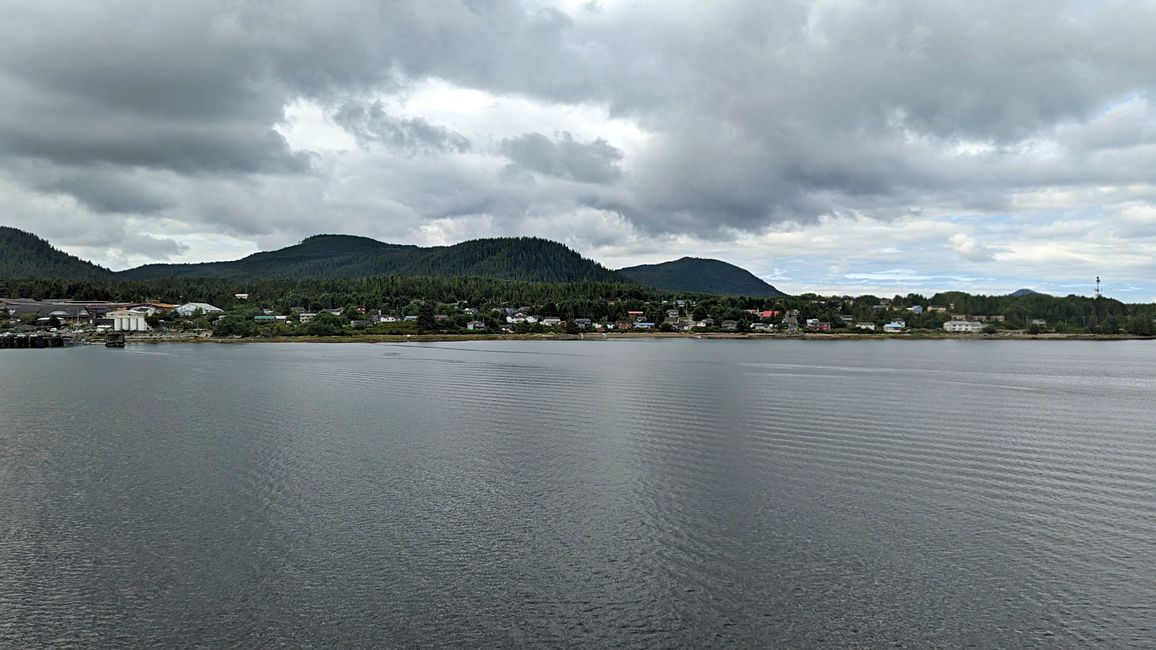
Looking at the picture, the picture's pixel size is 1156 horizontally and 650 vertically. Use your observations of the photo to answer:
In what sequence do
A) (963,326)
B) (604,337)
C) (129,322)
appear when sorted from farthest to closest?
(963,326)
(604,337)
(129,322)

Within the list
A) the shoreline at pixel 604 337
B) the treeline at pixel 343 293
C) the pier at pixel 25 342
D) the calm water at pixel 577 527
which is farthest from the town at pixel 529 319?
the calm water at pixel 577 527

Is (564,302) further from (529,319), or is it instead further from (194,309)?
(194,309)

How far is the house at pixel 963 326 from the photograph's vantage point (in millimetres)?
142500

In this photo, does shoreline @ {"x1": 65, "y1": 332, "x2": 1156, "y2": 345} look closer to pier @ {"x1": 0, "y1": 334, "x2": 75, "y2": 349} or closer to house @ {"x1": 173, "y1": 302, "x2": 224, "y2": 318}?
pier @ {"x1": 0, "y1": 334, "x2": 75, "y2": 349}

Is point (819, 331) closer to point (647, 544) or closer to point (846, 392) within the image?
point (846, 392)

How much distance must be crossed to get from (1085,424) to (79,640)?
31.8 m

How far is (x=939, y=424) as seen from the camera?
27500mm

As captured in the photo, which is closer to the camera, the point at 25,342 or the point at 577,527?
the point at 577,527

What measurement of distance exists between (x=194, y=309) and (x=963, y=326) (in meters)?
154

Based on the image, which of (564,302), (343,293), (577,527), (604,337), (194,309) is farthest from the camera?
(343,293)

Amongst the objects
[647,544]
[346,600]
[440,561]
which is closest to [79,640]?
[346,600]

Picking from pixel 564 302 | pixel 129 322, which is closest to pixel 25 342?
pixel 129 322

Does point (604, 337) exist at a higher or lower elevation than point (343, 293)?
lower

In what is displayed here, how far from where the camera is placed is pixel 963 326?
145m
